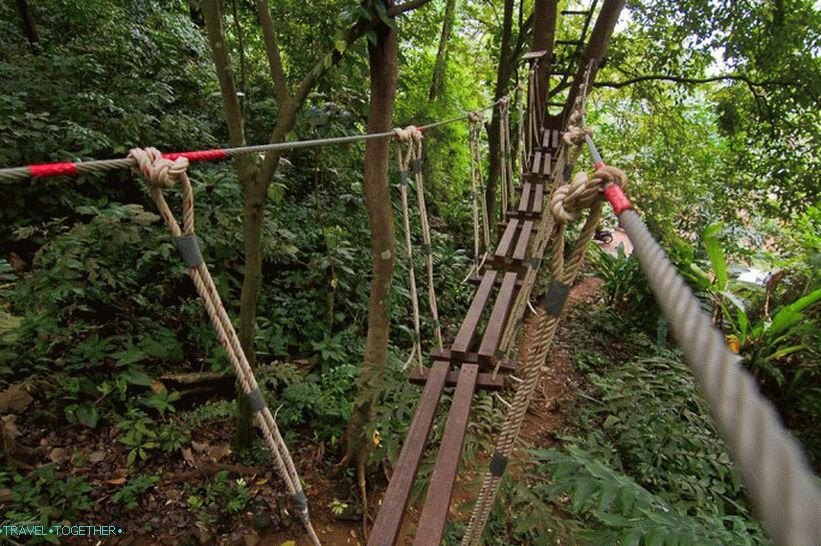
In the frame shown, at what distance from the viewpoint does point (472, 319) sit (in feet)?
4.90

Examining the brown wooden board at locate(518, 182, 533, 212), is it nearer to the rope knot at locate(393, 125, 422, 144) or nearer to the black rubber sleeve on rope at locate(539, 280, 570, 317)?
the rope knot at locate(393, 125, 422, 144)

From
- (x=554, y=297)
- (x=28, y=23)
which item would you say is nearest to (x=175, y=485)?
(x=554, y=297)

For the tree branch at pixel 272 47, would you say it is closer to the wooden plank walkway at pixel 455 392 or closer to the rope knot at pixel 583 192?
the wooden plank walkway at pixel 455 392

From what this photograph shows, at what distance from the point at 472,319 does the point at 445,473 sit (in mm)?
612

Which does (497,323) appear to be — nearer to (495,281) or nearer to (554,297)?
(495,281)

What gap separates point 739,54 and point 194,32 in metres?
4.63

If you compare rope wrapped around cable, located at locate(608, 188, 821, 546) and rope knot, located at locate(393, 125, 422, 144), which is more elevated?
rope knot, located at locate(393, 125, 422, 144)

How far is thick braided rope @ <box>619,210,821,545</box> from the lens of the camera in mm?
188

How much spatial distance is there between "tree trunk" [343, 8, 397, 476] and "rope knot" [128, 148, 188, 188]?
43.6 inches

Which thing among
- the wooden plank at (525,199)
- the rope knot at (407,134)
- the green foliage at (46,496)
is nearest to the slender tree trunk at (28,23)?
the green foliage at (46,496)

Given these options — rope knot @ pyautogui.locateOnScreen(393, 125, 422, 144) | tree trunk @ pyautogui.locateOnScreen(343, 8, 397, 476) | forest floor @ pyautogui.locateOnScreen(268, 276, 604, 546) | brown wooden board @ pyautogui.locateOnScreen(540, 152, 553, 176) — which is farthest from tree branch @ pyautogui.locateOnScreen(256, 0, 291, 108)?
brown wooden board @ pyautogui.locateOnScreen(540, 152, 553, 176)

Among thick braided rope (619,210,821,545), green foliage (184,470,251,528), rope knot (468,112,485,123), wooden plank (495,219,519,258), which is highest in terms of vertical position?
rope knot (468,112,485,123)

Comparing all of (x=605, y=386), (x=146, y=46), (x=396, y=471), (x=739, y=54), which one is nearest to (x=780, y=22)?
(x=739, y=54)

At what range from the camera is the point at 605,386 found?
289 centimetres
